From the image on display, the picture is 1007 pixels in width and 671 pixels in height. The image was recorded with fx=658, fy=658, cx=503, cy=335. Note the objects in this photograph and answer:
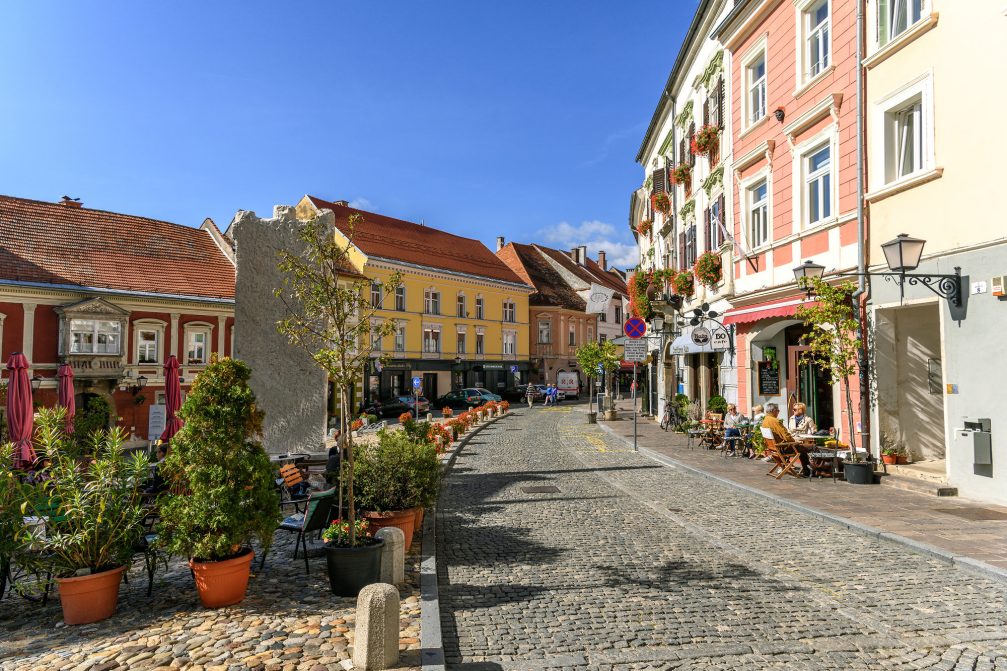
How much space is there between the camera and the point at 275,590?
6.27 meters

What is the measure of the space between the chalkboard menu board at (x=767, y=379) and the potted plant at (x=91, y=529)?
13993mm

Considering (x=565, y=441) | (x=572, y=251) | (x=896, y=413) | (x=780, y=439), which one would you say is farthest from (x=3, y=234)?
(x=572, y=251)

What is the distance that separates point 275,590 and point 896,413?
35.9ft

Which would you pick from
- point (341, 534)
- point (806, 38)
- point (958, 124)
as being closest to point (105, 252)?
point (341, 534)

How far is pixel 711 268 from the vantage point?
1838cm

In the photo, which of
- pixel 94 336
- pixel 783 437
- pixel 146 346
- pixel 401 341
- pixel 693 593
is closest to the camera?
pixel 693 593

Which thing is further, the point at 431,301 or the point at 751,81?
the point at 431,301

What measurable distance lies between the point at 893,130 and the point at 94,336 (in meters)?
26.6

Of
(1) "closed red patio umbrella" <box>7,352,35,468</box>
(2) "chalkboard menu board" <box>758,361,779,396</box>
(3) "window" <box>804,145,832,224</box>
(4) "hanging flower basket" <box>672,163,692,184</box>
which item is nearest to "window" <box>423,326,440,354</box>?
(4) "hanging flower basket" <box>672,163,692,184</box>

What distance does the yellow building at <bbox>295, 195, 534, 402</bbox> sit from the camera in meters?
42.8

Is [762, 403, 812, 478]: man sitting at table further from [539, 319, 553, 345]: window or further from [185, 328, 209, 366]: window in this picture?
[539, 319, 553, 345]: window

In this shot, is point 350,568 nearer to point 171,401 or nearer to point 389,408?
point 171,401

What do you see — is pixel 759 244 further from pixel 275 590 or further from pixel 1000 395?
pixel 275 590

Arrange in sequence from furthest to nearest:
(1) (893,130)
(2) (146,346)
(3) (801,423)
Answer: (2) (146,346) < (3) (801,423) < (1) (893,130)
